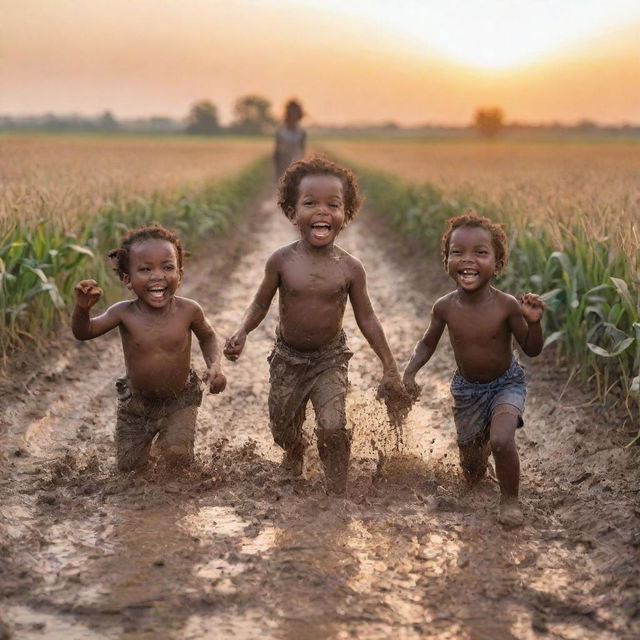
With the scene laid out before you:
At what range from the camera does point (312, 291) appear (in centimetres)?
445

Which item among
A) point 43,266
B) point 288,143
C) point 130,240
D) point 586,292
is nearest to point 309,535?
point 130,240

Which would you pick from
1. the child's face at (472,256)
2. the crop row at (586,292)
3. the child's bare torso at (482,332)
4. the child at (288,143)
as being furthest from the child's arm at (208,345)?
the child at (288,143)

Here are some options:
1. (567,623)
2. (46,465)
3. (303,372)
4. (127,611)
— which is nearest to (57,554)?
(127,611)

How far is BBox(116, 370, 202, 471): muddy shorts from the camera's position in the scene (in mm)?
4543

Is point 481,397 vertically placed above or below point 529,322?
below

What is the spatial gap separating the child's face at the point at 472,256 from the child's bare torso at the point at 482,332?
5.6 inches

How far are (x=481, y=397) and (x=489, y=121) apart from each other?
136m

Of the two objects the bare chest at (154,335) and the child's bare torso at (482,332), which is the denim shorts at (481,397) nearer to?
the child's bare torso at (482,332)

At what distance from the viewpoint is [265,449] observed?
5.16 m

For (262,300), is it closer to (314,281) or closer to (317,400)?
(314,281)

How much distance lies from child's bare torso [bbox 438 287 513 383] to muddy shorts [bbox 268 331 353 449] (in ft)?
1.99

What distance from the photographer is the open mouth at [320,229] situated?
4340mm

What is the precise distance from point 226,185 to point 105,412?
Result: 14.6 m

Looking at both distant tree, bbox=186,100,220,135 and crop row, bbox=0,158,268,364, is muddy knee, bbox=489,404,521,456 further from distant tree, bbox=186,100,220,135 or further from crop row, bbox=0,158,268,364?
distant tree, bbox=186,100,220,135
